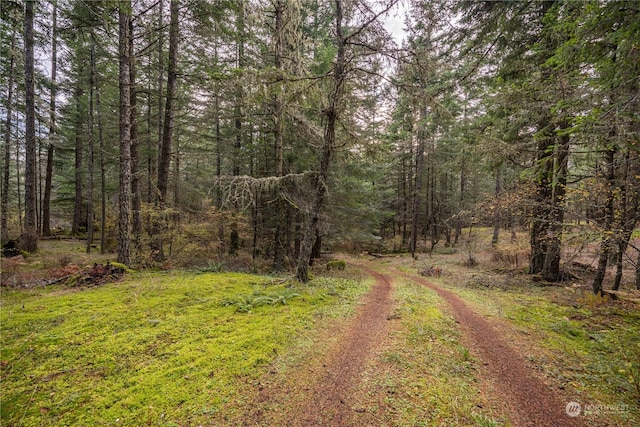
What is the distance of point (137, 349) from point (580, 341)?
7757mm

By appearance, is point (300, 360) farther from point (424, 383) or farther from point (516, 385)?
point (516, 385)

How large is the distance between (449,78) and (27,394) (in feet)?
62.7

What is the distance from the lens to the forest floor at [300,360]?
111 inches

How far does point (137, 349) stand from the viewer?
3723mm

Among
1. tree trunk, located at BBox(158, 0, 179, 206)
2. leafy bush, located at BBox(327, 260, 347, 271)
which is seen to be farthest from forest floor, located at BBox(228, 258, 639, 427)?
tree trunk, located at BBox(158, 0, 179, 206)

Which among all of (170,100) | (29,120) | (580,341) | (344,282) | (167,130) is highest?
(170,100)

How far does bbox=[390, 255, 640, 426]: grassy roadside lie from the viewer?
126 inches

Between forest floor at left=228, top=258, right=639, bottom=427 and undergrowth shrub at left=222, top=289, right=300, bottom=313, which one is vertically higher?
undergrowth shrub at left=222, top=289, right=300, bottom=313

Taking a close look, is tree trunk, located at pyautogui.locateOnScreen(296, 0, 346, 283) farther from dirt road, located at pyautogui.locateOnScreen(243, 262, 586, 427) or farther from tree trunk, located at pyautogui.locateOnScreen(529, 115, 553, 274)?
tree trunk, located at pyautogui.locateOnScreen(529, 115, 553, 274)

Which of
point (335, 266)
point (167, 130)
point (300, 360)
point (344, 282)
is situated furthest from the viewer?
point (335, 266)

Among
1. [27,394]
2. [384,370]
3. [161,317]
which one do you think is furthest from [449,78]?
[27,394]

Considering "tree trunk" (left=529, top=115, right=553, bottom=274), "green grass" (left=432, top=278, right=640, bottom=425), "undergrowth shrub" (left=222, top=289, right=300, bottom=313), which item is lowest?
"green grass" (left=432, top=278, right=640, bottom=425)

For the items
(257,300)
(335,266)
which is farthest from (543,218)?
(257,300)

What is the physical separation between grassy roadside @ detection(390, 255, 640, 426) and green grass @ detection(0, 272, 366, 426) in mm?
3706
